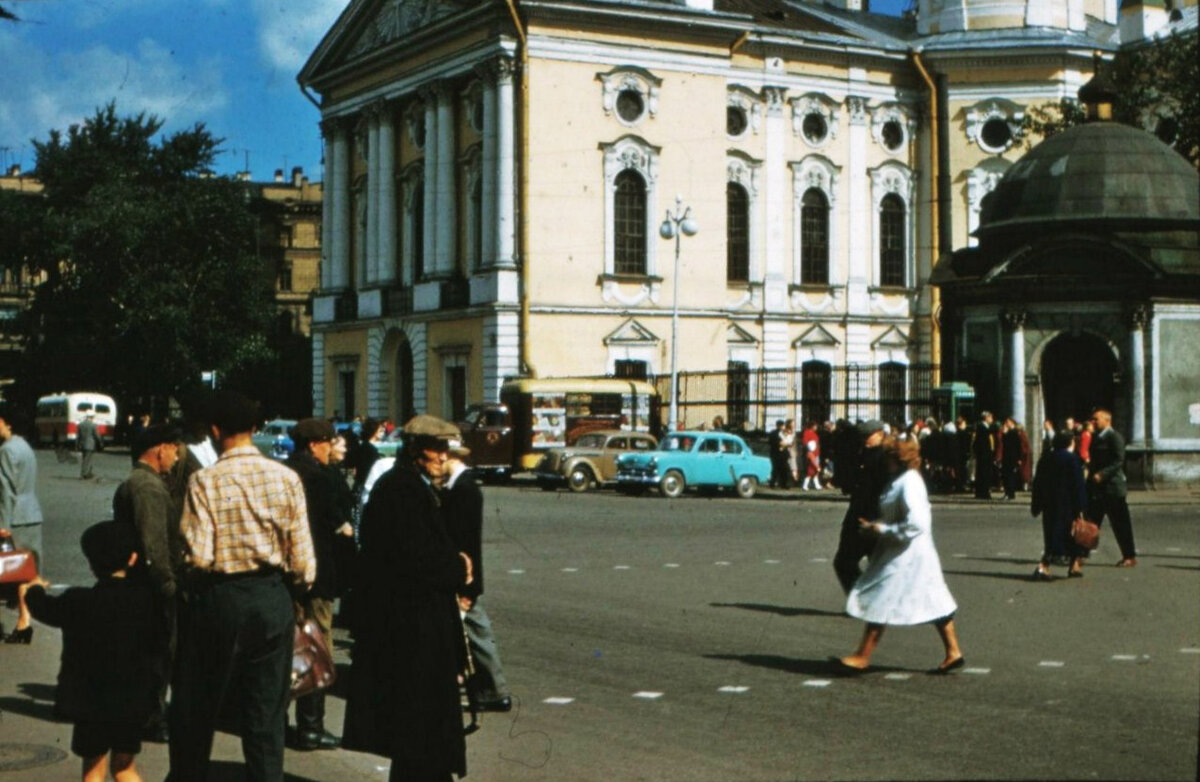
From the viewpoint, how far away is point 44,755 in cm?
1018

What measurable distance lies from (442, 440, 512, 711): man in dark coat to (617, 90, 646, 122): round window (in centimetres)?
4714

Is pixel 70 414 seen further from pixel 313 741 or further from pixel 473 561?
pixel 473 561

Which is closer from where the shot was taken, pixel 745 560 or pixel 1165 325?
pixel 745 560

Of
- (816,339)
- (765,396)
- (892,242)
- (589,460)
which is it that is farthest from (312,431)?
(892,242)

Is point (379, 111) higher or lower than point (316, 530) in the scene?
higher

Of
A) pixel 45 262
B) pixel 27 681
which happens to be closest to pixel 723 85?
pixel 45 262

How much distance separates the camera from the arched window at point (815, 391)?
49575 millimetres

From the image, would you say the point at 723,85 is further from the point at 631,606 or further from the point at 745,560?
the point at 631,606

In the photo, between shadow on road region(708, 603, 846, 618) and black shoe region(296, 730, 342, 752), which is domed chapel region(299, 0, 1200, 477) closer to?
shadow on road region(708, 603, 846, 618)

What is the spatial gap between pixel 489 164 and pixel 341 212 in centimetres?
1213

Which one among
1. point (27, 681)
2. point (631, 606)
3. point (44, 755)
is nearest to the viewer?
point (44, 755)

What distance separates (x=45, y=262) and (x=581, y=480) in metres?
39.1

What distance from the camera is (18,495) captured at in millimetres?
14805

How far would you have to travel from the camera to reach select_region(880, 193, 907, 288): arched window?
66.9m
